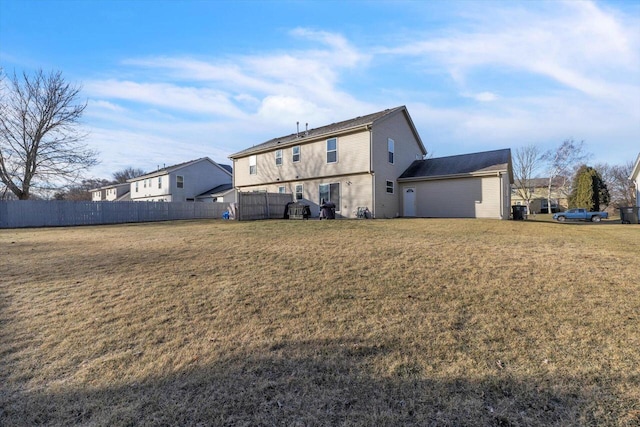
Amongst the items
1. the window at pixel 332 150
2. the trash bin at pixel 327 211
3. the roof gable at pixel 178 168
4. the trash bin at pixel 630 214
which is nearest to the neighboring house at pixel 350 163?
the window at pixel 332 150

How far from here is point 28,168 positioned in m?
23.0

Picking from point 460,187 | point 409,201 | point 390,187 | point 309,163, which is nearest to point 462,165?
point 460,187

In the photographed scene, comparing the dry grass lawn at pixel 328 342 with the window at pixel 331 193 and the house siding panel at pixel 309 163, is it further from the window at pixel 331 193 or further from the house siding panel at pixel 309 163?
the window at pixel 331 193

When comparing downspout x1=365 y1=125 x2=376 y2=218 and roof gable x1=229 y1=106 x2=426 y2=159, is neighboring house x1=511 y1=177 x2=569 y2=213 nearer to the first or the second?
roof gable x1=229 y1=106 x2=426 y2=159

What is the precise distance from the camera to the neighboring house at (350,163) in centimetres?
1769

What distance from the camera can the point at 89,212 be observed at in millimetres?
21812

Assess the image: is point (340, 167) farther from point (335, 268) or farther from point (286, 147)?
Answer: point (335, 268)

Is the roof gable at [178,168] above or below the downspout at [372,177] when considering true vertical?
above

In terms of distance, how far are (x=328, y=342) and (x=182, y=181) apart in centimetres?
3353

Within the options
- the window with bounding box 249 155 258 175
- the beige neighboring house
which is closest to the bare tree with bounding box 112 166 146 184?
the beige neighboring house

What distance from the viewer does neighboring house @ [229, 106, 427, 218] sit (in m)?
17.7

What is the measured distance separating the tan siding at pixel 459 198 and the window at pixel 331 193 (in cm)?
435

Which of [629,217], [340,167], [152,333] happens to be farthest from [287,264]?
[629,217]

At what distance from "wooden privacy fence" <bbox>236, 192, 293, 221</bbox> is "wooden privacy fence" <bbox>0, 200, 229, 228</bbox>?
9.64 m
